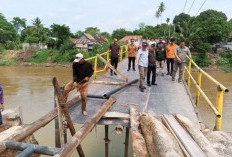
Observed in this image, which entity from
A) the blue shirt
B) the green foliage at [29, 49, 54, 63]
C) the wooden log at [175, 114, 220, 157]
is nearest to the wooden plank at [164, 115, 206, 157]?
the wooden log at [175, 114, 220, 157]

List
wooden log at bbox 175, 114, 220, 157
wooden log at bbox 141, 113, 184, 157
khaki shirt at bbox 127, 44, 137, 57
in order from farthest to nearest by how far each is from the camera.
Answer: khaki shirt at bbox 127, 44, 137, 57
wooden log at bbox 175, 114, 220, 157
wooden log at bbox 141, 113, 184, 157

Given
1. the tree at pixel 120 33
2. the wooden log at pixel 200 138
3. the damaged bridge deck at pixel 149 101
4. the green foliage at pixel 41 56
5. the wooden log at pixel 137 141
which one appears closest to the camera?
the wooden log at pixel 200 138

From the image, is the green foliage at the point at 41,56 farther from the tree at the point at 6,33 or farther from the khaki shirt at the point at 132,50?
the khaki shirt at the point at 132,50

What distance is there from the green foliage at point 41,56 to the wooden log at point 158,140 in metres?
39.6

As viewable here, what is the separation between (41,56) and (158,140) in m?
41.3

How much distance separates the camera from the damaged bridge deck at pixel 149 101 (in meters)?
4.98

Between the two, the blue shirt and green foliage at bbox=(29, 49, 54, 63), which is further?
green foliage at bbox=(29, 49, 54, 63)

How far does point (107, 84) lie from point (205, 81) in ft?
65.5

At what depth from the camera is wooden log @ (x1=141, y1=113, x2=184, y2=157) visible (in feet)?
9.36

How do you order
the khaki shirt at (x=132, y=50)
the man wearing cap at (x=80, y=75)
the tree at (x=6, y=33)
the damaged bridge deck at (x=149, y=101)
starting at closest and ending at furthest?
the man wearing cap at (x=80, y=75), the damaged bridge deck at (x=149, y=101), the khaki shirt at (x=132, y=50), the tree at (x=6, y=33)

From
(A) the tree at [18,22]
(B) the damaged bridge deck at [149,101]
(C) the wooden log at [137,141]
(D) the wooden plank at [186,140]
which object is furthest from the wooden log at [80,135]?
(A) the tree at [18,22]

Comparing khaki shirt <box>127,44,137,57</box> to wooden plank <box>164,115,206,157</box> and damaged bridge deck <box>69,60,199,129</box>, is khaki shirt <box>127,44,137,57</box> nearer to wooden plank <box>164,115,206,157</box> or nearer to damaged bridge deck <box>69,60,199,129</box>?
damaged bridge deck <box>69,60,199,129</box>

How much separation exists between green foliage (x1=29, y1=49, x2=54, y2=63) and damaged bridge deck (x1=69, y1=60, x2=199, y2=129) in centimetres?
3570

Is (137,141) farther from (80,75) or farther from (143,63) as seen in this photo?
(143,63)
